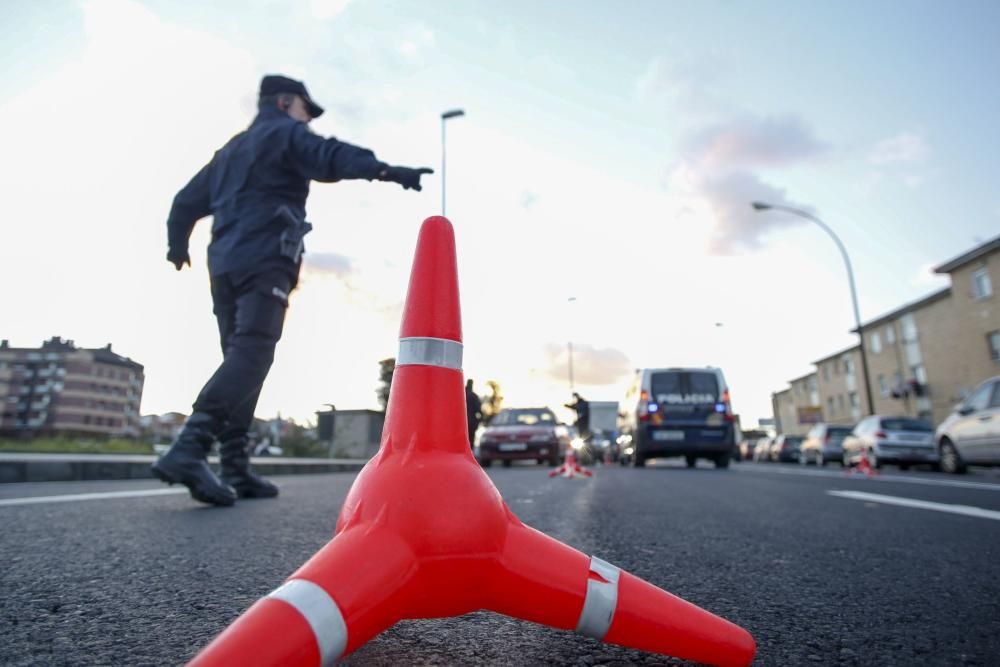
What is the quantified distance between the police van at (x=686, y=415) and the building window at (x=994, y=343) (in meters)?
25.3

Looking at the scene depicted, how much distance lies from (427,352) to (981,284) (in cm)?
3810

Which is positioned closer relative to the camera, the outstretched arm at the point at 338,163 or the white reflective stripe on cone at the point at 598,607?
the white reflective stripe on cone at the point at 598,607

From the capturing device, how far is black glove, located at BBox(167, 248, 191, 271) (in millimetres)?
3760

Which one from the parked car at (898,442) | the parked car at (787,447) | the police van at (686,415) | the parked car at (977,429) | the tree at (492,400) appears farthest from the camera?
the tree at (492,400)

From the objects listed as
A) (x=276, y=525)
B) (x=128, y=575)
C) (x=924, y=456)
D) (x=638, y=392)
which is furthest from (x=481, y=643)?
(x=924, y=456)

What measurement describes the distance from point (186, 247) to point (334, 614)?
3629 mm

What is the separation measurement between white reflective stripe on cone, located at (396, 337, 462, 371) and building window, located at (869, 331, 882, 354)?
48.3 metres

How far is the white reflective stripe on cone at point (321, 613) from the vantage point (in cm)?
69

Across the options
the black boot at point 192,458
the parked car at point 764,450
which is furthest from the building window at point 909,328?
the black boot at point 192,458

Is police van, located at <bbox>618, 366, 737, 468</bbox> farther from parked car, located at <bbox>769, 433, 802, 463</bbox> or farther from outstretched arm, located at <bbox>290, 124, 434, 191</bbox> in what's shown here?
parked car, located at <bbox>769, 433, 802, 463</bbox>

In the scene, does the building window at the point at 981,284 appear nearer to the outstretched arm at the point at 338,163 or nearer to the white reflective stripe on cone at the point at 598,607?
the outstretched arm at the point at 338,163

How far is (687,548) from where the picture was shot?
229 centimetres

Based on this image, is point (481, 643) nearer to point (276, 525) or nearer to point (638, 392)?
point (276, 525)

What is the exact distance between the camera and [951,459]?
45.8ft
